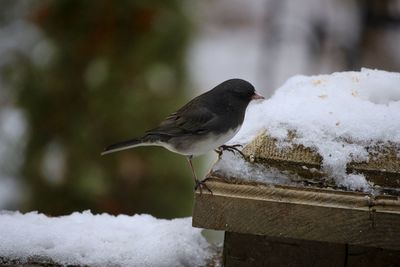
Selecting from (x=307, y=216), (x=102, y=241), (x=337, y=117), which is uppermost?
(x=337, y=117)

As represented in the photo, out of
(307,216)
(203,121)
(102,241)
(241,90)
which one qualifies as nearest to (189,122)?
(203,121)

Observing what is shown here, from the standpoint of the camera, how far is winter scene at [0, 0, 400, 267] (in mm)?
1440

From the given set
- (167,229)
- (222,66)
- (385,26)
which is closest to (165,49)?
(167,229)

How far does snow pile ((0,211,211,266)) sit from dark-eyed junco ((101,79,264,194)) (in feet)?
1.22

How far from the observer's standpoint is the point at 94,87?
3.49 m

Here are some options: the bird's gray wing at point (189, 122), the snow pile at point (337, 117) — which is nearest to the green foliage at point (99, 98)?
the bird's gray wing at point (189, 122)

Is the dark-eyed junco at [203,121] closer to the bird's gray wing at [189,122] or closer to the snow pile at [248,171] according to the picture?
the bird's gray wing at [189,122]

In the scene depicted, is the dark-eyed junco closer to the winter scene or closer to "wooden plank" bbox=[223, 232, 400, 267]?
the winter scene

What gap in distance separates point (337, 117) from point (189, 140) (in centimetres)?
67

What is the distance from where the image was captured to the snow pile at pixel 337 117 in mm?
1583

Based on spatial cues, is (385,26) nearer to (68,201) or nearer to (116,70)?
(116,70)

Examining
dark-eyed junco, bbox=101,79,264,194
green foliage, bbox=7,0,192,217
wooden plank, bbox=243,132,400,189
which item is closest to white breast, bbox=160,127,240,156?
dark-eyed junco, bbox=101,79,264,194

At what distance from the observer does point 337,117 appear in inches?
67.4

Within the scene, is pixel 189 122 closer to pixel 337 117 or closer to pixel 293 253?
pixel 337 117
